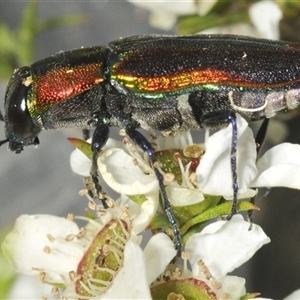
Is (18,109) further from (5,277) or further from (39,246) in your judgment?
(5,277)

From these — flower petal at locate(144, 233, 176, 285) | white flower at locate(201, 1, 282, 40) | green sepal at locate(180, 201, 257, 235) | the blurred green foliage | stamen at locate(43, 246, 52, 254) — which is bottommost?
flower petal at locate(144, 233, 176, 285)

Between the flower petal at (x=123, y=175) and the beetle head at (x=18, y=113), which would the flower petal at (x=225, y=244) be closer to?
the flower petal at (x=123, y=175)

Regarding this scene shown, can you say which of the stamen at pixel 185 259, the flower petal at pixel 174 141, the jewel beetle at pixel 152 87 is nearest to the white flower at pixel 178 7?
the jewel beetle at pixel 152 87

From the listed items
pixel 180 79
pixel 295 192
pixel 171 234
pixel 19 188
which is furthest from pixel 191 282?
pixel 19 188

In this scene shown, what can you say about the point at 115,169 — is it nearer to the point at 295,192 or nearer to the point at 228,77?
the point at 228,77

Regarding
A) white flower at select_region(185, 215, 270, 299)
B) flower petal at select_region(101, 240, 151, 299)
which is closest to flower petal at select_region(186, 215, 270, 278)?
white flower at select_region(185, 215, 270, 299)

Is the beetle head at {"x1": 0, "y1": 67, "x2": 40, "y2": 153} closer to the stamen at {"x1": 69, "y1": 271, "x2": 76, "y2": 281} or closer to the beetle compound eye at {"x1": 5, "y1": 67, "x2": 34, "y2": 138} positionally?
the beetle compound eye at {"x1": 5, "y1": 67, "x2": 34, "y2": 138}

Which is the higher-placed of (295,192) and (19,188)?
(19,188)
